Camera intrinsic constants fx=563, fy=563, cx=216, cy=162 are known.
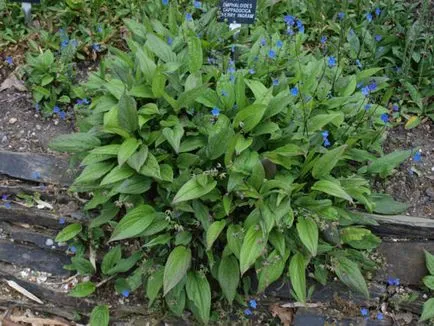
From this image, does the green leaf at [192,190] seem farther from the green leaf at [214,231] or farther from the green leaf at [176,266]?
the green leaf at [176,266]

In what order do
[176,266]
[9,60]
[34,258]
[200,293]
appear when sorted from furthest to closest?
1. [9,60]
2. [34,258]
3. [200,293]
4. [176,266]

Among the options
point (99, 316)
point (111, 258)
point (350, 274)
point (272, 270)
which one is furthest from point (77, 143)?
point (350, 274)

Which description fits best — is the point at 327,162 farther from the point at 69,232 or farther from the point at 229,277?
the point at 69,232

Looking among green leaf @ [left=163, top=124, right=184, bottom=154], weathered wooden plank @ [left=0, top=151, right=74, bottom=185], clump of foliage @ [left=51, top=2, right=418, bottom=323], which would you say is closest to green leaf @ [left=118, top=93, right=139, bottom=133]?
clump of foliage @ [left=51, top=2, right=418, bottom=323]

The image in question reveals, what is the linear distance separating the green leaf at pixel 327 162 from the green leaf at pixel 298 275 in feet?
1.77

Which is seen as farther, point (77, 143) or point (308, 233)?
point (77, 143)

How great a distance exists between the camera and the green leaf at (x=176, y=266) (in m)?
3.51

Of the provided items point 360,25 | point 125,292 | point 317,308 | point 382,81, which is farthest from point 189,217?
point 360,25

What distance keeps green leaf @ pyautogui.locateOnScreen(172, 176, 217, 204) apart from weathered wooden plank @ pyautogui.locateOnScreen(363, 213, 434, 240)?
45.2 inches

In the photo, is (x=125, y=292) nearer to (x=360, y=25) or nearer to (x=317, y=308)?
(x=317, y=308)

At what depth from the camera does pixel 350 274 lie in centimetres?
369

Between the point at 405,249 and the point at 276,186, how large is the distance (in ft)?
3.74

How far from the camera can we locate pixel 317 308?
395 centimetres

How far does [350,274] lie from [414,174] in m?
1.03
